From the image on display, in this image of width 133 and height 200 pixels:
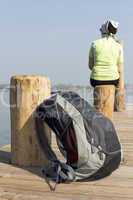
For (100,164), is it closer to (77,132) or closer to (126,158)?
(77,132)

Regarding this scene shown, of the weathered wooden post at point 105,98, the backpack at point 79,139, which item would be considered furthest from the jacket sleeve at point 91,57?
the backpack at point 79,139

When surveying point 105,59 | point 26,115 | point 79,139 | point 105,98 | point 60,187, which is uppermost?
point 105,59

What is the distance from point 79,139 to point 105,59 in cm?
299

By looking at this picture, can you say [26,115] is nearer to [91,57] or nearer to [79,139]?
[79,139]

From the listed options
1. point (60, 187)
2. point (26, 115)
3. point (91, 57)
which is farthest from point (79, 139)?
point (91, 57)

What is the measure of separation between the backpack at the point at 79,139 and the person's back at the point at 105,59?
8.65 feet

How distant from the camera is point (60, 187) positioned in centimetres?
405

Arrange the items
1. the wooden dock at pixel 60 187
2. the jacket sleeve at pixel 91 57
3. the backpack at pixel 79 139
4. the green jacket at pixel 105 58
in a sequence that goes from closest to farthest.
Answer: the wooden dock at pixel 60 187
the backpack at pixel 79 139
the green jacket at pixel 105 58
the jacket sleeve at pixel 91 57

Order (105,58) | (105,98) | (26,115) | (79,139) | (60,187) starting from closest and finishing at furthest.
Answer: (60,187)
(79,139)
(26,115)
(105,58)
(105,98)

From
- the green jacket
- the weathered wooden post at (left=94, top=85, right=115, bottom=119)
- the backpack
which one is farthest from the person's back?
the backpack

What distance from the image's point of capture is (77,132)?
13.8 ft

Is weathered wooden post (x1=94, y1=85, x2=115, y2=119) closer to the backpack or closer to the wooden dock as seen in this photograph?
the wooden dock

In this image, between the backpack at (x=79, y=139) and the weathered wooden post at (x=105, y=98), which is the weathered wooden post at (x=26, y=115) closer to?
the backpack at (x=79, y=139)

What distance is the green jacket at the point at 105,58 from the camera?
7.00 m
